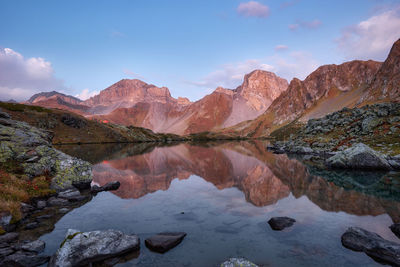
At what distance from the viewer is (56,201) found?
72.8ft

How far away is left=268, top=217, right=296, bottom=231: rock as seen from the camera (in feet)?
55.0

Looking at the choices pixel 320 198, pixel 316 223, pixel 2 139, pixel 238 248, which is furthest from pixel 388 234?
pixel 2 139

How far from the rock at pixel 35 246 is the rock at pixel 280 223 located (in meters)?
15.6

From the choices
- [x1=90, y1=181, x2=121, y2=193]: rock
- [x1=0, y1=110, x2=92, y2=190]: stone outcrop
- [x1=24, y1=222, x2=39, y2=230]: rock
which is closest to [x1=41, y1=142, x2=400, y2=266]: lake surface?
[x1=90, y1=181, x2=121, y2=193]: rock

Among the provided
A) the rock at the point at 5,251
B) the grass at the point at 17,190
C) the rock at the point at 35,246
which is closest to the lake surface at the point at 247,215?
the rock at the point at 35,246

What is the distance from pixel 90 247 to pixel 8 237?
6.53 m

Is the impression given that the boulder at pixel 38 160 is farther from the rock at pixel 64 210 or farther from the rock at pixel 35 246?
the rock at pixel 35 246

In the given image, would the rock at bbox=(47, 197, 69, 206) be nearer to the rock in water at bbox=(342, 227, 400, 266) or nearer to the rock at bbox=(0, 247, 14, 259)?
the rock at bbox=(0, 247, 14, 259)

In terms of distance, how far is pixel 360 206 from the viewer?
21859 millimetres

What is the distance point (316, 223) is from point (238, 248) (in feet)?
26.4

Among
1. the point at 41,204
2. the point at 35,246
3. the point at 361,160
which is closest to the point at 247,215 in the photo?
the point at 35,246

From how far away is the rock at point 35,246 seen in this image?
42.8 ft

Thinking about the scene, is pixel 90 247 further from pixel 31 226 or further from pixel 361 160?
pixel 361 160

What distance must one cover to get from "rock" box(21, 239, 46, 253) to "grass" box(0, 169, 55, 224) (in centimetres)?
495
